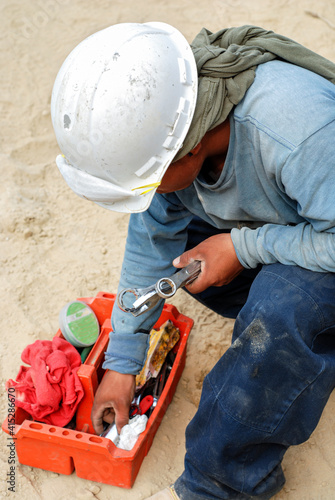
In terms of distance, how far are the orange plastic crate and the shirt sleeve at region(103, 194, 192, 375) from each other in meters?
0.13

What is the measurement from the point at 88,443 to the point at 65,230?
144cm

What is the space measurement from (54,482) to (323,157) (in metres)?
1.44

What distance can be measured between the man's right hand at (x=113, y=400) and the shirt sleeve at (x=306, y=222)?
652 millimetres

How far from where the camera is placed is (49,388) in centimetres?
183

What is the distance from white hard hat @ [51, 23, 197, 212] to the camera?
4.31ft

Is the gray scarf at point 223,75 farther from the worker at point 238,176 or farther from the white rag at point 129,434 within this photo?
the white rag at point 129,434

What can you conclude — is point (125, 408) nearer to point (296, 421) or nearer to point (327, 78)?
point (296, 421)

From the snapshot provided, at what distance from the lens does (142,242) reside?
1963mm

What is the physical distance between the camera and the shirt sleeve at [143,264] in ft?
6.24

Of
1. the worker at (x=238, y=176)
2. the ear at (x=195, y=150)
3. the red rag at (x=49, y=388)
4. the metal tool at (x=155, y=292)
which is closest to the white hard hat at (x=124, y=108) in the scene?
the worker at (x=238, y=176)

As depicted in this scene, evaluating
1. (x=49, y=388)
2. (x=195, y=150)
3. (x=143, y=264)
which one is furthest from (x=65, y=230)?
(x=195, y=150)

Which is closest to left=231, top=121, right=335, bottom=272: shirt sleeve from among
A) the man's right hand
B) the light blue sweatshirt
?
the light blue sweatshirt

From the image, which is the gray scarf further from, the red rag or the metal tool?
the red rag

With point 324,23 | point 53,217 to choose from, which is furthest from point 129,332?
point 324,23
